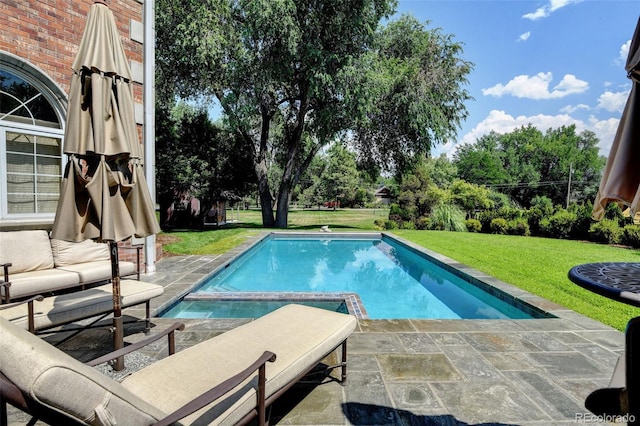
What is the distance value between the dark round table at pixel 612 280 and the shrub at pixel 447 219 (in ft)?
52.1

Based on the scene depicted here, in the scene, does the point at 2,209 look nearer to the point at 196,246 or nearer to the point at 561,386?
the point at 196,246

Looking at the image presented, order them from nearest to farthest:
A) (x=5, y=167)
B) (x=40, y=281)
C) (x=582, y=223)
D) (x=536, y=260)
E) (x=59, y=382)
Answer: (x=59, y=382) → (x=40, y=281) → (x=5, y=167) → (x=536, y=260) → (x=582, y=223)

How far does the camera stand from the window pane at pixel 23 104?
16.2 feet

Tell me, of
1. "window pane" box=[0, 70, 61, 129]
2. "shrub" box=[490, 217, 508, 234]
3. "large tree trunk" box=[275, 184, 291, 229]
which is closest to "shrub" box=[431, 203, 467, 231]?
"shrub" box=[490, 217, 508, 234]

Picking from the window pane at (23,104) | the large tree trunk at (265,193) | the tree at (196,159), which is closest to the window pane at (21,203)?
the window pane at (23,104)

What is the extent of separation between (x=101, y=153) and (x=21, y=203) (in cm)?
388

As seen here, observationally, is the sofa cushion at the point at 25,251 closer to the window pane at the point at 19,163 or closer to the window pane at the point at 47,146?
the window pane at the point at 19,163

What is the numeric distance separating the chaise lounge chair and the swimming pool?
3.05m

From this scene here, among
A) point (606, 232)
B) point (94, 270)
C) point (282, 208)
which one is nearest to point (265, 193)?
point (282, 208)

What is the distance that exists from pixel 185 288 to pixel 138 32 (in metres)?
4.89

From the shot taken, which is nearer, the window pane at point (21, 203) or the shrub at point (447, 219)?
the window pane at point (21, 203)

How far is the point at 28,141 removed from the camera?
5.19 metres

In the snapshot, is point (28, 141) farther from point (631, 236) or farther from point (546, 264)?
point (631, 236)

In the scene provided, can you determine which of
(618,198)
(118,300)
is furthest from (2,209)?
(618,198)
